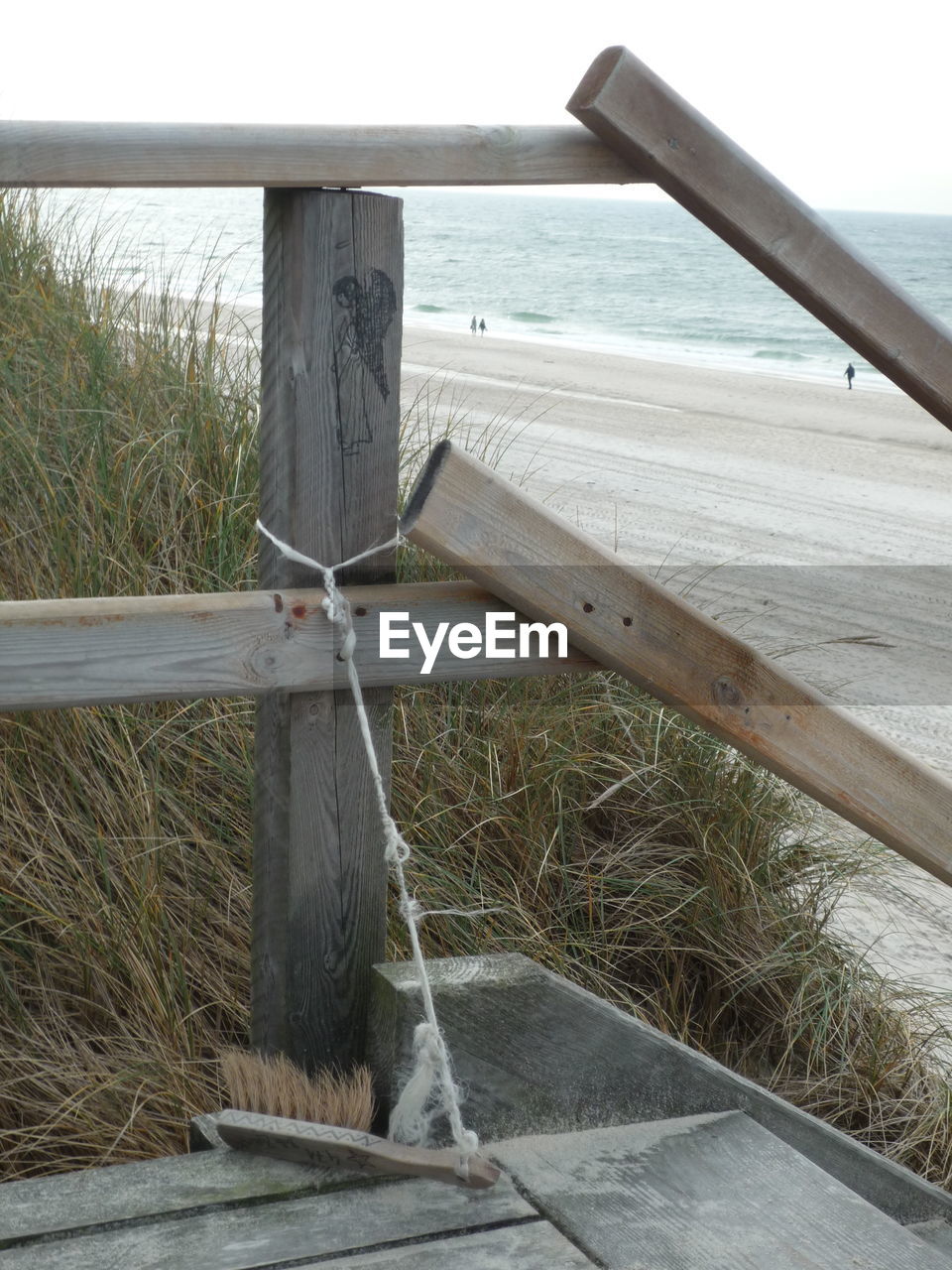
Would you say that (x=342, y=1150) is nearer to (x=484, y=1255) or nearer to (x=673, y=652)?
(x=484, y=1255)

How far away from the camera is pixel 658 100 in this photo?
1634 mm

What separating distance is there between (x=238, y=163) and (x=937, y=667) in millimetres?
4647

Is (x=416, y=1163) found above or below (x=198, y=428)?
below

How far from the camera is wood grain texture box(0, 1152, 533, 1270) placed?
1444 millimetres

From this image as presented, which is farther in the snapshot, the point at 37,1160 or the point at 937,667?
the point at 937,667

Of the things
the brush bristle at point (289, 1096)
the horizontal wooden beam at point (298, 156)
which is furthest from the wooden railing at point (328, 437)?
the brush bristle at point (289, 1096)

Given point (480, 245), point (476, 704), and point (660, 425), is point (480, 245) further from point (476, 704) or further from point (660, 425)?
point (476, 704)

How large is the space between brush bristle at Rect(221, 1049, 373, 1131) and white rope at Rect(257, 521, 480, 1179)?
0.17 ft

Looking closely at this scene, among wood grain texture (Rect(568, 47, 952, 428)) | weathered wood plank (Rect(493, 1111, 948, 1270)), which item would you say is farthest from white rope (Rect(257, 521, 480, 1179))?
wood grain texture (Rect(568, 47, 952, 428))

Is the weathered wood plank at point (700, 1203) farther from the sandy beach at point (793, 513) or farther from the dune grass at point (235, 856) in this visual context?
the sandy beach at point (793, 513)

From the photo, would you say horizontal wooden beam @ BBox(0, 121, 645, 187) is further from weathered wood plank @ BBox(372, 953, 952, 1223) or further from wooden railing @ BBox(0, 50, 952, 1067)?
weathered wood plank @ BBox(372, 953, 952, 1223)

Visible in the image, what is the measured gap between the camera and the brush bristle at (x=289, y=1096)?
67.6 inches

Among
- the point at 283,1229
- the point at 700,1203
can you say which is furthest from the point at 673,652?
the point at 283,1229

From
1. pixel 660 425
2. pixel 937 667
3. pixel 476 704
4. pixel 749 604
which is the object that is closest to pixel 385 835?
pixel 476 704
